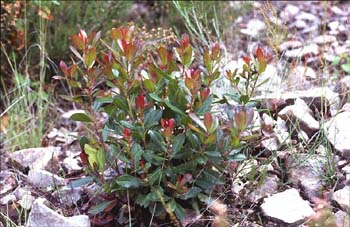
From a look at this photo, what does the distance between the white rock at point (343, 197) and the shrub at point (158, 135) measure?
324 mm

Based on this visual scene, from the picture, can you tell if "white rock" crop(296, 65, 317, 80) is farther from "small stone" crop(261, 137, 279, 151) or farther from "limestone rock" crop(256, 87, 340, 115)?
"small stone" crop(261, 137, 279, 151)

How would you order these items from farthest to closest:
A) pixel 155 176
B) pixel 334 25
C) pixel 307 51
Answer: pixel 334 25 → pixel 307 51 → pixel 155 176

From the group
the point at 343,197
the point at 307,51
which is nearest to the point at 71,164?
the point at 343,197

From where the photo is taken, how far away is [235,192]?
6.56ft

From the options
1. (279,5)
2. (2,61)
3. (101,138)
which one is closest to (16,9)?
(2,61)

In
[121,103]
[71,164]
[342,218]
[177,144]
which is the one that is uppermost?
[121,103]

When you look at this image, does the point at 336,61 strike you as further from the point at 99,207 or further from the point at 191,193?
the point at 99,207

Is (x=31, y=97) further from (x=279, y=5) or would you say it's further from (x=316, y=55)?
(x=279, y=5)

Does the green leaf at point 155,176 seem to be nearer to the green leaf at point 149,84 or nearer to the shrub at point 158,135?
the shrub at point 158,135

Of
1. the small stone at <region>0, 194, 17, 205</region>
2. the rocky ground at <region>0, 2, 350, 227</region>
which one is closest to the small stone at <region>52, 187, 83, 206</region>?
the rocky ground at <region>0, 2, 350, 227</region>

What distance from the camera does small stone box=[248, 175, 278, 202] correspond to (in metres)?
1.98

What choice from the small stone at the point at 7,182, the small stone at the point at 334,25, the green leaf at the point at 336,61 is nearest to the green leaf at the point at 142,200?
the small stone at the point at 7,182

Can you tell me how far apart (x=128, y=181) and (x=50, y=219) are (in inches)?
12.0

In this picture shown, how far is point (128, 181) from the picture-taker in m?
1.83
